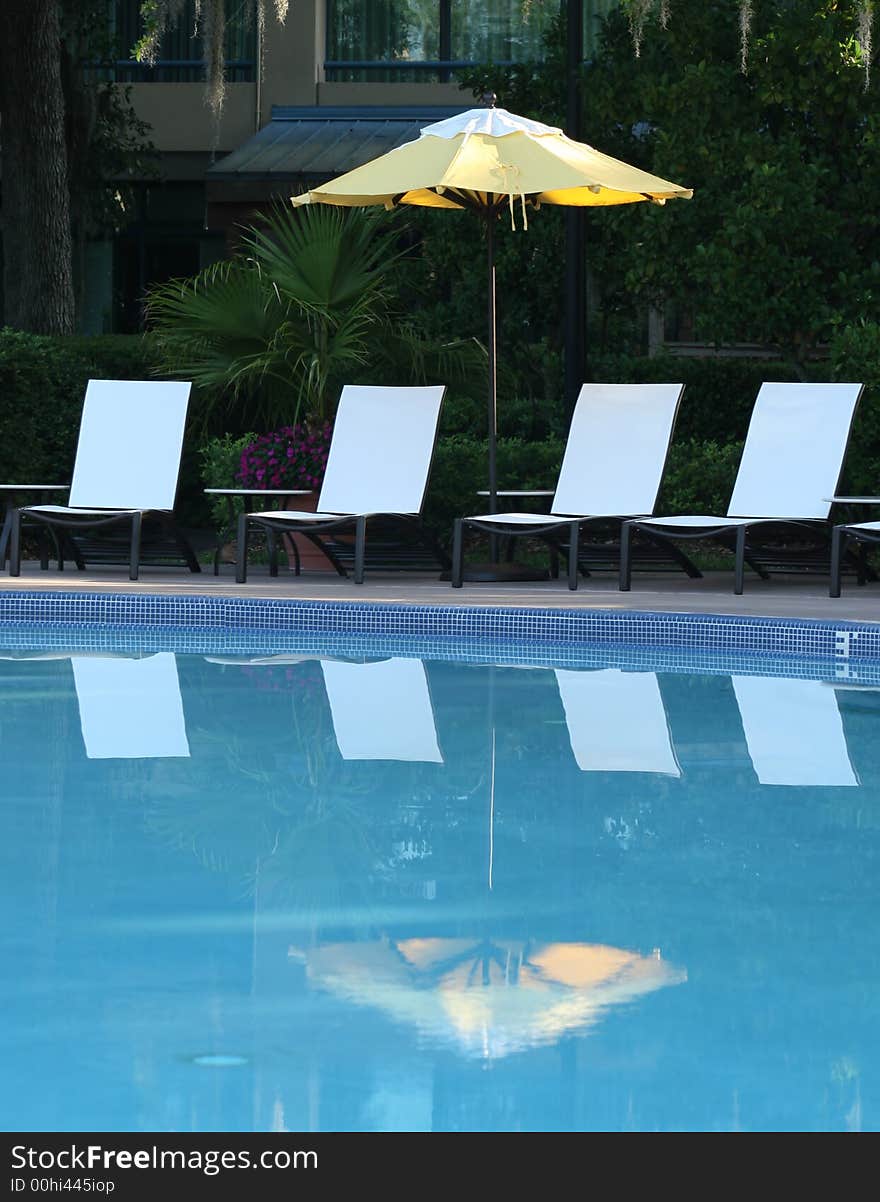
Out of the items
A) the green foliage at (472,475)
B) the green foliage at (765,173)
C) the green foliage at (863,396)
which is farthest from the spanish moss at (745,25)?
the green foliage at (472,475)

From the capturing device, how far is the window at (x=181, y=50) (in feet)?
69.5

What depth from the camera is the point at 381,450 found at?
33.7ft

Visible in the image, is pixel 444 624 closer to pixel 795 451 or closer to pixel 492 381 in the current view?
pixel 492 381

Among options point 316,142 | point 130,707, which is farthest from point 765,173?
point 316,142

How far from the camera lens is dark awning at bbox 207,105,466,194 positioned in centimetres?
1867

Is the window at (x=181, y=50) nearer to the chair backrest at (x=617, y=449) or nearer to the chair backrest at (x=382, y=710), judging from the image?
the chair backrest at (x=617, y=449)

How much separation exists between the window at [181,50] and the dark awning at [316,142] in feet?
2.89

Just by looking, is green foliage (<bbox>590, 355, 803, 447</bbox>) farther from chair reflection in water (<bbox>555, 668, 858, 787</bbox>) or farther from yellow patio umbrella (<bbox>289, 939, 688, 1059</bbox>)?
yellow patio umbrella (<bbox>289, 939, 688, 1059</bbox>)

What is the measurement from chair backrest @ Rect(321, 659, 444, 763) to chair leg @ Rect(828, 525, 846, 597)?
219cm

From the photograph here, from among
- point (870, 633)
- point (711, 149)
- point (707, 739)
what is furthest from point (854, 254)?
point (707, 739)

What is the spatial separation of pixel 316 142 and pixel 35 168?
519cm

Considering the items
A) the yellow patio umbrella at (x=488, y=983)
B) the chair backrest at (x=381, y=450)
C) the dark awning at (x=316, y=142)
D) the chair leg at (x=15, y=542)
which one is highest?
the dark awning at (x=316, y=142)
